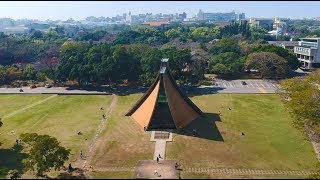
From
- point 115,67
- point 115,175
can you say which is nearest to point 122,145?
point 115,175

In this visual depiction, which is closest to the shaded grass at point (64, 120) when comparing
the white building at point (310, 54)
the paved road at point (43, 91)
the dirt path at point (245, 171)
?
the paved road at point (43, 91)

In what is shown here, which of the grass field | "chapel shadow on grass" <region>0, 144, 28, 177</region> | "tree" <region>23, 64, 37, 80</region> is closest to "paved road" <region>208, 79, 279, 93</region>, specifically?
the grass field

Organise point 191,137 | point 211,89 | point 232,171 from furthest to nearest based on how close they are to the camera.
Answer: point 211,89 → point 191,137 → point 232,171

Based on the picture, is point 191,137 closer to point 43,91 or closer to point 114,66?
point 114,66

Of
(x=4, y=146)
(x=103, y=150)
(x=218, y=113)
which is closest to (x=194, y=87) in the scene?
(x=218, y=113)

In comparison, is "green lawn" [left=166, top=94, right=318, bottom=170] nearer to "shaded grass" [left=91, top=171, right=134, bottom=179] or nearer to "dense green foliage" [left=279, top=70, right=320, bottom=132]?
"dense green foliage" [left=279, top=70, right=320, bottom=132]

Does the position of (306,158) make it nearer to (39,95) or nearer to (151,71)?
(151,71)
